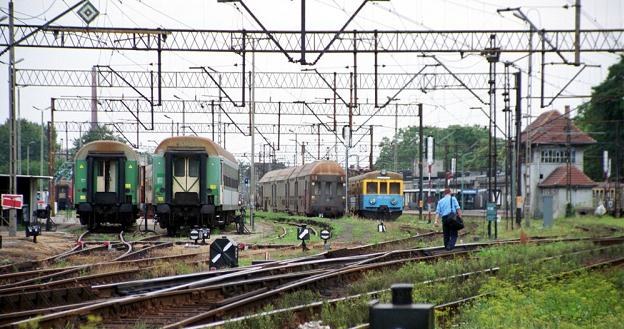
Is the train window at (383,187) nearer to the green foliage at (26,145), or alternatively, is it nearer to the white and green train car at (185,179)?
the white and green train car at (185,179)

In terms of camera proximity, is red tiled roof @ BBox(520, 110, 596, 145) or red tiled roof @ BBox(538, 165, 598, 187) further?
red tiled roof @ BBox(520, 110, 596, 145)

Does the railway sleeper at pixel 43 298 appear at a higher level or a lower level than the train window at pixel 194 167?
lower

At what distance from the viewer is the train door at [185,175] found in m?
33.0

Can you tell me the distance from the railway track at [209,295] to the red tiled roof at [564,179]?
167 feet

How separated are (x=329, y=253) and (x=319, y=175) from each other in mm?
→ 29612

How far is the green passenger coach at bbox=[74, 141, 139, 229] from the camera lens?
115 feet

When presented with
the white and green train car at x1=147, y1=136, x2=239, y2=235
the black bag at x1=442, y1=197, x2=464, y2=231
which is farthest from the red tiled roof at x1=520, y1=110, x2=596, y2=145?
the black bag at x1=442, y1=197, x2=464, y2=231

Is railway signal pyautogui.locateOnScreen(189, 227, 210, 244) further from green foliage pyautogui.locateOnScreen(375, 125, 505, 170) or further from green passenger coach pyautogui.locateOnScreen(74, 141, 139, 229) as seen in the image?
green foliage pyautogui.locateOnScreen(375, 125, 505, 170)

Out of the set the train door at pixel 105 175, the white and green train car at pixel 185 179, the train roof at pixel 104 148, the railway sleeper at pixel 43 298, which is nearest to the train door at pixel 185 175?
the white and green train car at pixel 185 179

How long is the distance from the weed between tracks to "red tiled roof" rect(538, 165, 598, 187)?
44.1m

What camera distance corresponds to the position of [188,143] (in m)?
33.0

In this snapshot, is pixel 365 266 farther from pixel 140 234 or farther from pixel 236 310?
pixel 140 234

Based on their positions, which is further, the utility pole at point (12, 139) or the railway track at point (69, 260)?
the utility pole at point (12, 139)

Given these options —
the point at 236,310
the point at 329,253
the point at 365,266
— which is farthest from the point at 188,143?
the point at 236,310
